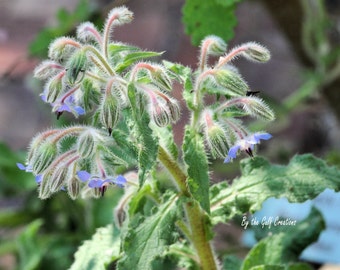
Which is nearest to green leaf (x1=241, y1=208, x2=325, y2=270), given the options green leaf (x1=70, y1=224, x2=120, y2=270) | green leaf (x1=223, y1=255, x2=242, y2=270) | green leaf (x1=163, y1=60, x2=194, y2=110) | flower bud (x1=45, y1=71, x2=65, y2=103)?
green leaf (x1=223, y1=255, x2=242, y2=270)

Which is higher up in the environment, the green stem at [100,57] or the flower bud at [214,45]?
the flower bud at [214,45]

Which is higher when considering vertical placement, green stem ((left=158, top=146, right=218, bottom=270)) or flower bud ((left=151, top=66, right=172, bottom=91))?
flower bud ((left=151, top=66, right=172, bottom=91))

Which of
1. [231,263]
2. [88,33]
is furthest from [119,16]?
[231,263]

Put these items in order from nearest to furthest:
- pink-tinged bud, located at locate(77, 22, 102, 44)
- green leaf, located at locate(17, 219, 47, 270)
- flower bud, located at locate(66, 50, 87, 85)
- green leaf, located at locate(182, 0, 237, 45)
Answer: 1. flower bud, located at locate(66, 50, 87, 85)
2. pink-tinged bud, located at locate(77, 22, 102, 44)
3. green leaf, located at locate(182, 0, 237, 45)
4. green leaf, located at locate(17, 219, 47, 270)

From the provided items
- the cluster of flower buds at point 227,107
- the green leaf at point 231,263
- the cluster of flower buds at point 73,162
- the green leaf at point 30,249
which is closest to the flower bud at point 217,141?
the cluster of flower buds at point 227,107

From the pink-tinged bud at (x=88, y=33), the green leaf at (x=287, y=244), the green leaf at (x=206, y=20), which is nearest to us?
the pink-tinged bud at (x=88, y=33)

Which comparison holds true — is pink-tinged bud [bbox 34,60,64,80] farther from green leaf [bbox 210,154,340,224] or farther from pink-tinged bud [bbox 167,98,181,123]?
green leaf [bbox 210,154,340,224]

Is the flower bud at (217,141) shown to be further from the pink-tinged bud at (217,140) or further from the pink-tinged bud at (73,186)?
the pink-tinged bud at (73,186)

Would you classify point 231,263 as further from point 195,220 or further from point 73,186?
point 73,186
